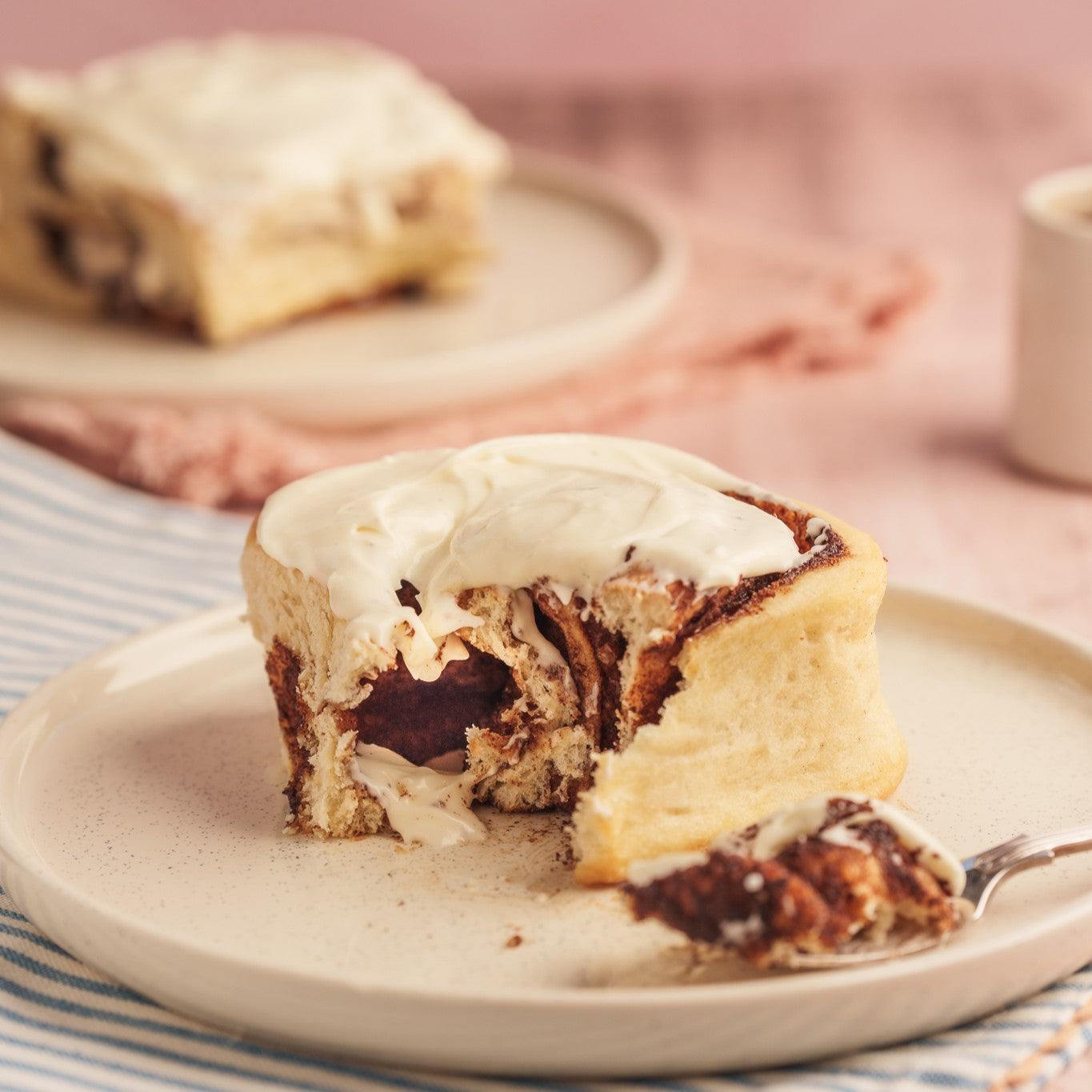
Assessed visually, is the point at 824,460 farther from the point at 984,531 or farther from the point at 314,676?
the point at 314,676

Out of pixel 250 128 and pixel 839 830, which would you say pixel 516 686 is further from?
pixel 250 128

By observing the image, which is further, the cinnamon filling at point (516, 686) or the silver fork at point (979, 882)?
→ the cinnamon filling at point (516, 686)

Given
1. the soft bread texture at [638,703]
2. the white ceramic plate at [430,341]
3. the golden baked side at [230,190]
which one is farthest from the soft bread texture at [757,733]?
the golden baked side at [230,190]

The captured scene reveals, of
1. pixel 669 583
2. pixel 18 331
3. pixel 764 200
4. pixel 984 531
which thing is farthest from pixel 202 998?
pixel 764 200

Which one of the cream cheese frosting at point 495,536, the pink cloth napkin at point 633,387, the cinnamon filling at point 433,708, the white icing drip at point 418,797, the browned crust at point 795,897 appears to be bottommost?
the pink cloth napkin at point 633,387

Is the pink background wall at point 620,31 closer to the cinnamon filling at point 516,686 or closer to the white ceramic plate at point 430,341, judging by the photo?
the white ceramic plate at point 430,341

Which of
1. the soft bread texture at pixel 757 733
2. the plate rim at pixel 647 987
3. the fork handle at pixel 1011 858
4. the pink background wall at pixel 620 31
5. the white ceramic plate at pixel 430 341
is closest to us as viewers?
the plate rim at pixel 647 987
